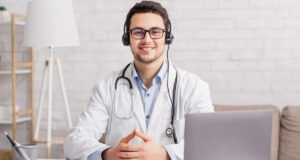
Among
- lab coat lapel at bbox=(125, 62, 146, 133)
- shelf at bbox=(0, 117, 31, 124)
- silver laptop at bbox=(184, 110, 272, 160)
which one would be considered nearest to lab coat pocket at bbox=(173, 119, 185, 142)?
lab coat lapel at bbox=(125, 62, 146, 133)

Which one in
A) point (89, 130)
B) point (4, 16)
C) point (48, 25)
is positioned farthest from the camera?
point (4, 16)

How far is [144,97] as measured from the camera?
1.98 metres

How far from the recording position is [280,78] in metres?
3.29

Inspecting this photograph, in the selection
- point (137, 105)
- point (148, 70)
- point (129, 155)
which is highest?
point (148, 70)

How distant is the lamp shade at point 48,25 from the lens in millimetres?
3131

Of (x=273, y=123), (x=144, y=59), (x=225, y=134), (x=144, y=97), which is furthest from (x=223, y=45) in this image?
(x=225, y=134)

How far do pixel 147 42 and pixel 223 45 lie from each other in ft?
5.49

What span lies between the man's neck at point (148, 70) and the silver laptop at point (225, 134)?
73cm

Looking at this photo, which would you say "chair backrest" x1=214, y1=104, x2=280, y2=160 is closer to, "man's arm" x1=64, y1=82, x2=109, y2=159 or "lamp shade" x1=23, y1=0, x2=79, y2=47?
"man's arm" x1=64, y1=82, x2=109, y2=159

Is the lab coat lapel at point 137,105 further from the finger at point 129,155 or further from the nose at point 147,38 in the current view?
the finger at point 129,155

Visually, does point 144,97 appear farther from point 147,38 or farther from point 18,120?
point 18,120

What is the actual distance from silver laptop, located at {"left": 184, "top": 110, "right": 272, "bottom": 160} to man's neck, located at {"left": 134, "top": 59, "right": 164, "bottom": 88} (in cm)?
73

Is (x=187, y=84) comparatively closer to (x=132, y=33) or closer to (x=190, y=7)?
(x=132, y=33)

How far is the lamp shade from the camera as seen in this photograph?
3.13m
